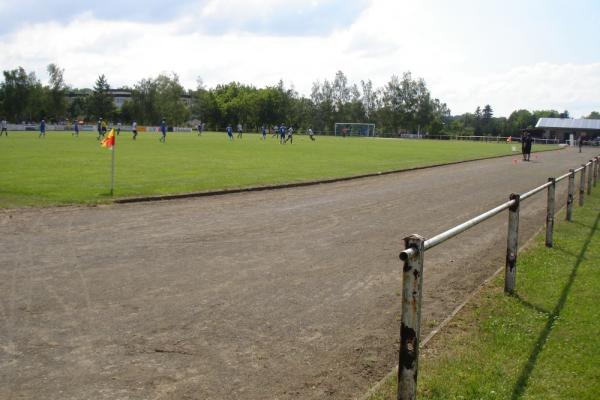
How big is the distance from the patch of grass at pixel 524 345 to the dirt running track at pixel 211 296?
16.5 inches

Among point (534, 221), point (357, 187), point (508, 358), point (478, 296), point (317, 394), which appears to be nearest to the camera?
point (317, 394)

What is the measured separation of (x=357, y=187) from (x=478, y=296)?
474 inches

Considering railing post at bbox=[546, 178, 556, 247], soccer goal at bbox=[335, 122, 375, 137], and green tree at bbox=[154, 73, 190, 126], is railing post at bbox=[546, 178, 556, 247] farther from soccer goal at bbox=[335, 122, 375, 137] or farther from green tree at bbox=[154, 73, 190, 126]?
green tree at bbox=[154, 73, 190, 126]

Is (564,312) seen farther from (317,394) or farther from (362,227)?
(362,227)

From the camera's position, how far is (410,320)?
343 centimetres

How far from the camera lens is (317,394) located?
14.3 ft

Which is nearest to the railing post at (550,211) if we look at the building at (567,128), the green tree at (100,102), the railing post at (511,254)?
→ the railing post at (511,254)

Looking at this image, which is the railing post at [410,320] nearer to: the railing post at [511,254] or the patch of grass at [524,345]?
the patch of grass at [524,345]

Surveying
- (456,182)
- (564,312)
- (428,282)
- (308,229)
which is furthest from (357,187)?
(564,312)

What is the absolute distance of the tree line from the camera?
122312mm

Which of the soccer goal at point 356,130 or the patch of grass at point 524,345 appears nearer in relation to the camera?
the patch of grass at point 524,345

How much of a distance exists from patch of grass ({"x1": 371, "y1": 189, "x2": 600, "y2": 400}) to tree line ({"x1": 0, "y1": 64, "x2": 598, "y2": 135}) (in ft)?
400

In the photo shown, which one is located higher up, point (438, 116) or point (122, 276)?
point (438, 116)

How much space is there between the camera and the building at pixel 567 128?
360ft
